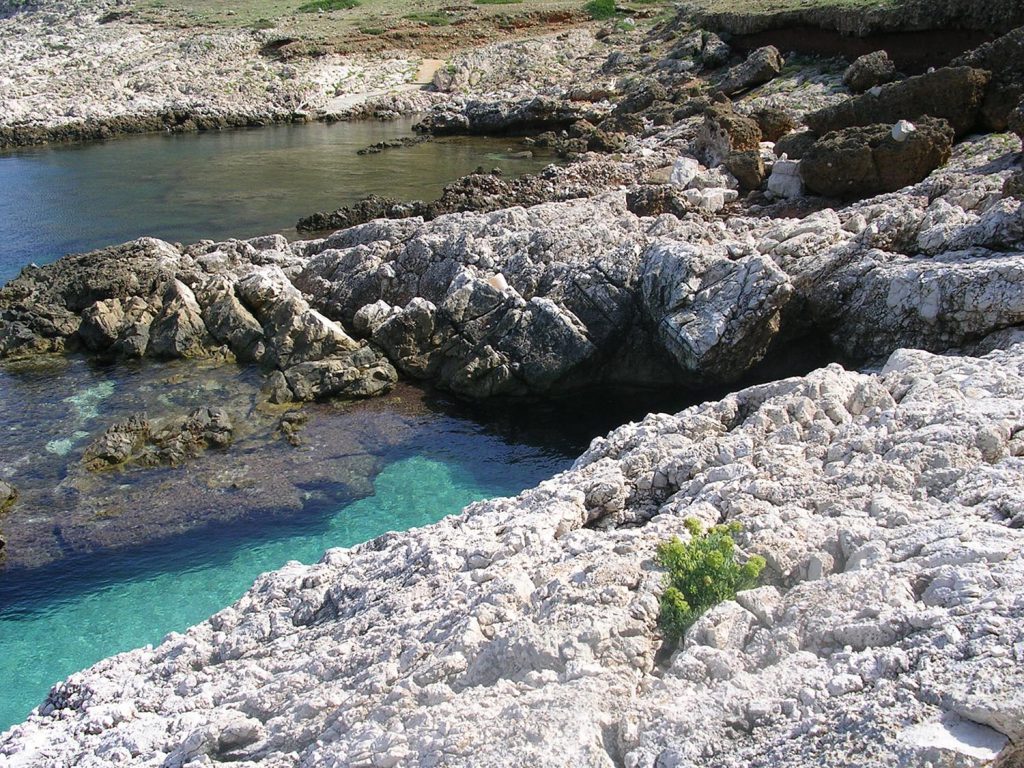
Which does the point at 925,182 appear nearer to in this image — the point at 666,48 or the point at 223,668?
the point at 223,668

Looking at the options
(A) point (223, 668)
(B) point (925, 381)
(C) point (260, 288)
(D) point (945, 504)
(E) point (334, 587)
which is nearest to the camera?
(D) point (945, 504)

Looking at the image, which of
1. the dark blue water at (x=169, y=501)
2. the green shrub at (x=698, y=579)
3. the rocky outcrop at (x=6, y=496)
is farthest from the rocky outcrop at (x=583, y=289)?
the green shrub at (x=698, y=579)

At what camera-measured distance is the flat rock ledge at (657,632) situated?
7.91 metres

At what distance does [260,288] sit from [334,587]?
18068 mm

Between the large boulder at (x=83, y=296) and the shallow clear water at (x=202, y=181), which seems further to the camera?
the shallow clear water at (x=202, y=181)

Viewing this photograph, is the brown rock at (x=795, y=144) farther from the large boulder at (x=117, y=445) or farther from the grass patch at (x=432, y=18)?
the grass patch at (x=432, y=18)

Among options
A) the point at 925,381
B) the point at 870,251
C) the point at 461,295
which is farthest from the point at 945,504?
the point at 461,295

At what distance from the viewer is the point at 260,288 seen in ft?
96.0

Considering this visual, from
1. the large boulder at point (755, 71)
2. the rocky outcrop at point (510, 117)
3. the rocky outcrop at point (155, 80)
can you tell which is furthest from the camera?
the rocky outcrop at point (155, 80)

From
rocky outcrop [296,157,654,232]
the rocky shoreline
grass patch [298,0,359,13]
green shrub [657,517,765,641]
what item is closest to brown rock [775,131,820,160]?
the rocky shoreline

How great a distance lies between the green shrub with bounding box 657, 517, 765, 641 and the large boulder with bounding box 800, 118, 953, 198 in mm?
22798

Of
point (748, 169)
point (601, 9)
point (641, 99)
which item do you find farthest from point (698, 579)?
point (601, 9)

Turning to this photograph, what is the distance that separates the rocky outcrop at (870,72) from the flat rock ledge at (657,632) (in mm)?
29161

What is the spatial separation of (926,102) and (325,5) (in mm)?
84601
